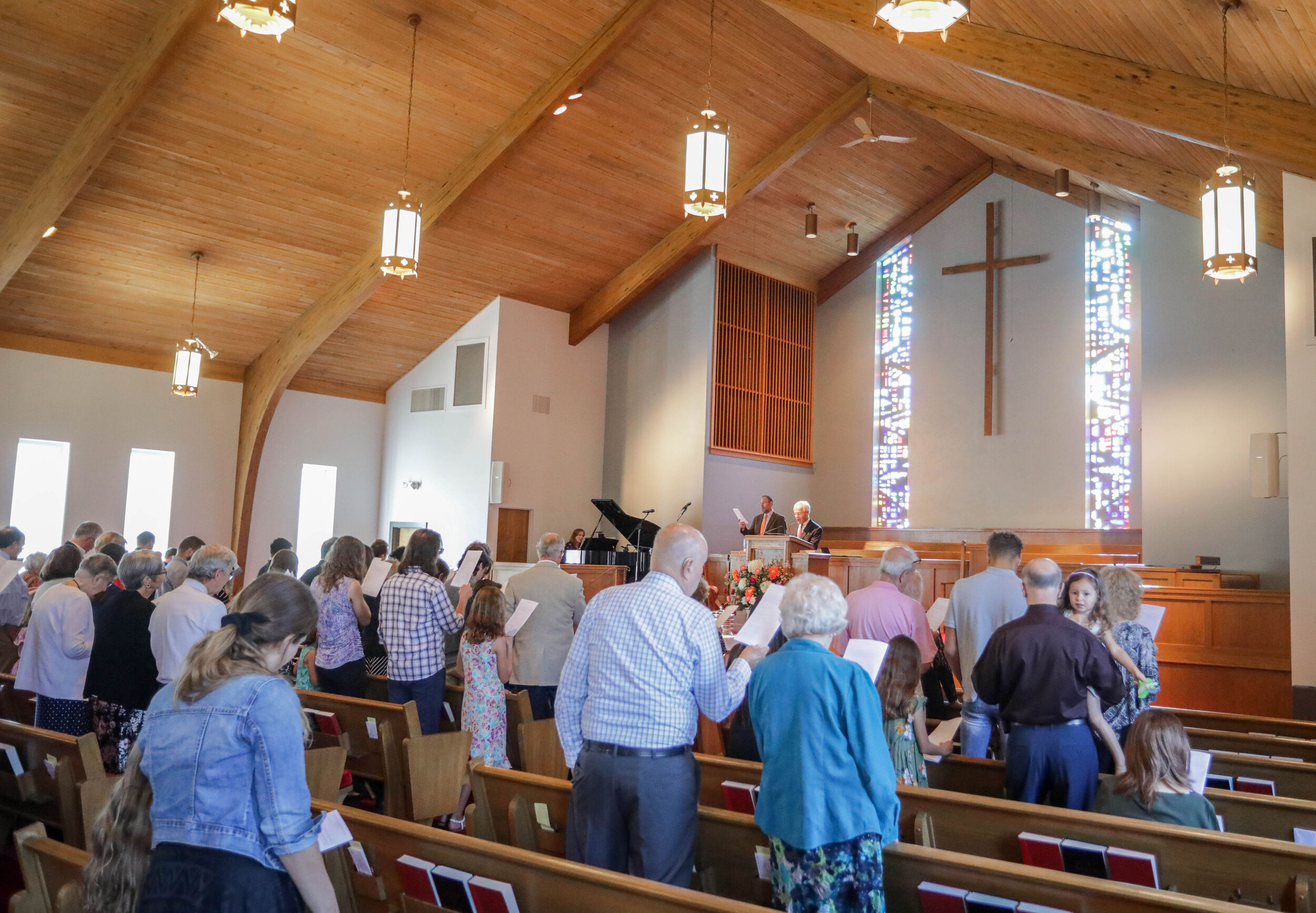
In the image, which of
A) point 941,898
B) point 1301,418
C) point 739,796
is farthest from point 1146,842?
point 1301,418

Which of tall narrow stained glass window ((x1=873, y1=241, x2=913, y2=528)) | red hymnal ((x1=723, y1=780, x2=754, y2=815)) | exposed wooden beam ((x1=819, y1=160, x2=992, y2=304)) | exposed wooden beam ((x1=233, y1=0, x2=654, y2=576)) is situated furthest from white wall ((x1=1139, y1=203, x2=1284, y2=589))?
red hymnal ((x1=723, y1=780, x2=754, y2=815))

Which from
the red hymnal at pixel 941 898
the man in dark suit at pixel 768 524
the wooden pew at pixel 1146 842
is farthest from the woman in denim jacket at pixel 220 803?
the man in dark suit at pixel 768 524

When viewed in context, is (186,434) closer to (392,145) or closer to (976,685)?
(392,145)

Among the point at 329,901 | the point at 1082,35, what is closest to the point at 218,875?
the point at 329,901

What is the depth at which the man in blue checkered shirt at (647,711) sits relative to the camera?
2480 mm

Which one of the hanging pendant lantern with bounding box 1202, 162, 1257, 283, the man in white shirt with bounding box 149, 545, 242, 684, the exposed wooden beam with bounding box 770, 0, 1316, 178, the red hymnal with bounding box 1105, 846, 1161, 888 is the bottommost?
the red hymnal with bounding box 1105, 846, 1161, 888

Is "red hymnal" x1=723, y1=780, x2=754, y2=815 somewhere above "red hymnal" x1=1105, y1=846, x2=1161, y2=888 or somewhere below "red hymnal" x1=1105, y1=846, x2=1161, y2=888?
below

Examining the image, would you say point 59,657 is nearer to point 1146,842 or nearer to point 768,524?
point 1146,842

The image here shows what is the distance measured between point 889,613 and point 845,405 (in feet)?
30.1

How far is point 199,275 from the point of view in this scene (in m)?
9.73

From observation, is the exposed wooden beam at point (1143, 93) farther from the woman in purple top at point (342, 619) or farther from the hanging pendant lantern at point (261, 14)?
the woman in purple top at point (342, 619)

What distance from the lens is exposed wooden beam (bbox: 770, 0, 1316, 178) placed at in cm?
554

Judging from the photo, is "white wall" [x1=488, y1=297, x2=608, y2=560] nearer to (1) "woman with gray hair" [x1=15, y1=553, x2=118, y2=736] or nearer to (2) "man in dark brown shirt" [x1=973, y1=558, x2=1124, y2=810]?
(1) "woman with gray hair" [x1=15, y1=553, x2=118, y2=736]

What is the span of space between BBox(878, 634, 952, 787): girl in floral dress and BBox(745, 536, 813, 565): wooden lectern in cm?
497
